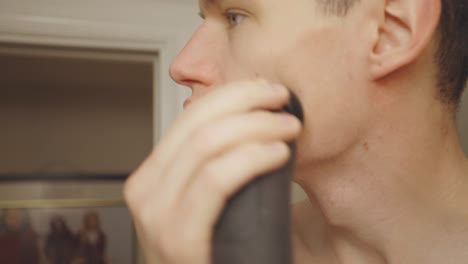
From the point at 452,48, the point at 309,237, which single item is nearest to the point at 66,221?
the point at 309,237

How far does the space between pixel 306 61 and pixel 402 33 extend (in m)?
0.12

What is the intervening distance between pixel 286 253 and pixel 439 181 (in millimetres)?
373

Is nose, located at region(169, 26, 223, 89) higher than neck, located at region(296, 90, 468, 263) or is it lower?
higher

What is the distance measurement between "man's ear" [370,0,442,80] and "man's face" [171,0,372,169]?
2 centimetres

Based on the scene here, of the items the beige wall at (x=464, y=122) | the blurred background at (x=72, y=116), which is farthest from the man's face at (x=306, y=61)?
the blurred background at (x=72, y=116)

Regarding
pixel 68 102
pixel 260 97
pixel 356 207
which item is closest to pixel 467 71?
pixel 356 207

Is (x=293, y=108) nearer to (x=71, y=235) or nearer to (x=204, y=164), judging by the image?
(x=204, y=164)

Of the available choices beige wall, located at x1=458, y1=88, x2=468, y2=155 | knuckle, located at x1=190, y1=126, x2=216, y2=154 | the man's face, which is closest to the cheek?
the man's face

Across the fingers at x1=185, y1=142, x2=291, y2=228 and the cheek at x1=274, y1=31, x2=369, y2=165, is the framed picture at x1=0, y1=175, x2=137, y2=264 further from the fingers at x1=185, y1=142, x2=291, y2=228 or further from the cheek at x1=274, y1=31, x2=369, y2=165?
the fingers at x1=185, y1=142, x2=291, y2=228

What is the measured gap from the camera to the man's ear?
51 cm

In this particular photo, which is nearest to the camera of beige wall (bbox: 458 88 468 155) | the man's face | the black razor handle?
the black razor handle

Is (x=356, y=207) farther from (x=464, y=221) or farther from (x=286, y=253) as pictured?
(x=286, y=253)

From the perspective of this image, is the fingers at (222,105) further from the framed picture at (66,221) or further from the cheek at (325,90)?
the framed picture at (66,221)

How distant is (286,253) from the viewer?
319 millimetres
